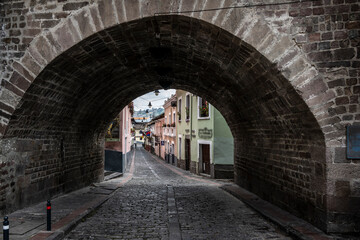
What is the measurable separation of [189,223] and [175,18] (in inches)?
173

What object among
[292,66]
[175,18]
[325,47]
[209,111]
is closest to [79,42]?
[175,18]

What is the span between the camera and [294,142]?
23.0 ft

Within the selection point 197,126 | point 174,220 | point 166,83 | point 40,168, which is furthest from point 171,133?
point 174,220

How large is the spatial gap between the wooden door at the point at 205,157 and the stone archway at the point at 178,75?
8.71 meters

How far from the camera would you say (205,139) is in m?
19.3

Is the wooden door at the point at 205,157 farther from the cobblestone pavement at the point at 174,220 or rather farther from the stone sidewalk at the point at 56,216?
the stone sidewalk at the point at 56,216

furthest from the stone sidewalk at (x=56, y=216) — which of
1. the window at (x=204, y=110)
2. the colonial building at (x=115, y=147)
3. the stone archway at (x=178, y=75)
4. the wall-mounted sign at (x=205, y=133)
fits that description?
the window at (x=204, y=110)

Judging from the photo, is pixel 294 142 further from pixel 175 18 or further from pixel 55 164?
pixel 55 164

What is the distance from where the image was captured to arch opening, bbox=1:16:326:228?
6164 mm

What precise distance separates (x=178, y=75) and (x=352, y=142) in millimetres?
6440

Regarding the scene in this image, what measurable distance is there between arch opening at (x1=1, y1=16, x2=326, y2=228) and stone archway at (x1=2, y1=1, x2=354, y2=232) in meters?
0.03

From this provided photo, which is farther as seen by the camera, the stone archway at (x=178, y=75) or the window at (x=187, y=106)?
the window at (x=187, y=106)

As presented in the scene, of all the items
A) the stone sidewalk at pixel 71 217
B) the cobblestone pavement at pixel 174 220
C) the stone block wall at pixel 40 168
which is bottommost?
the cobblestone pavement at pixel 174 220

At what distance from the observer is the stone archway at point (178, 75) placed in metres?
5.71
